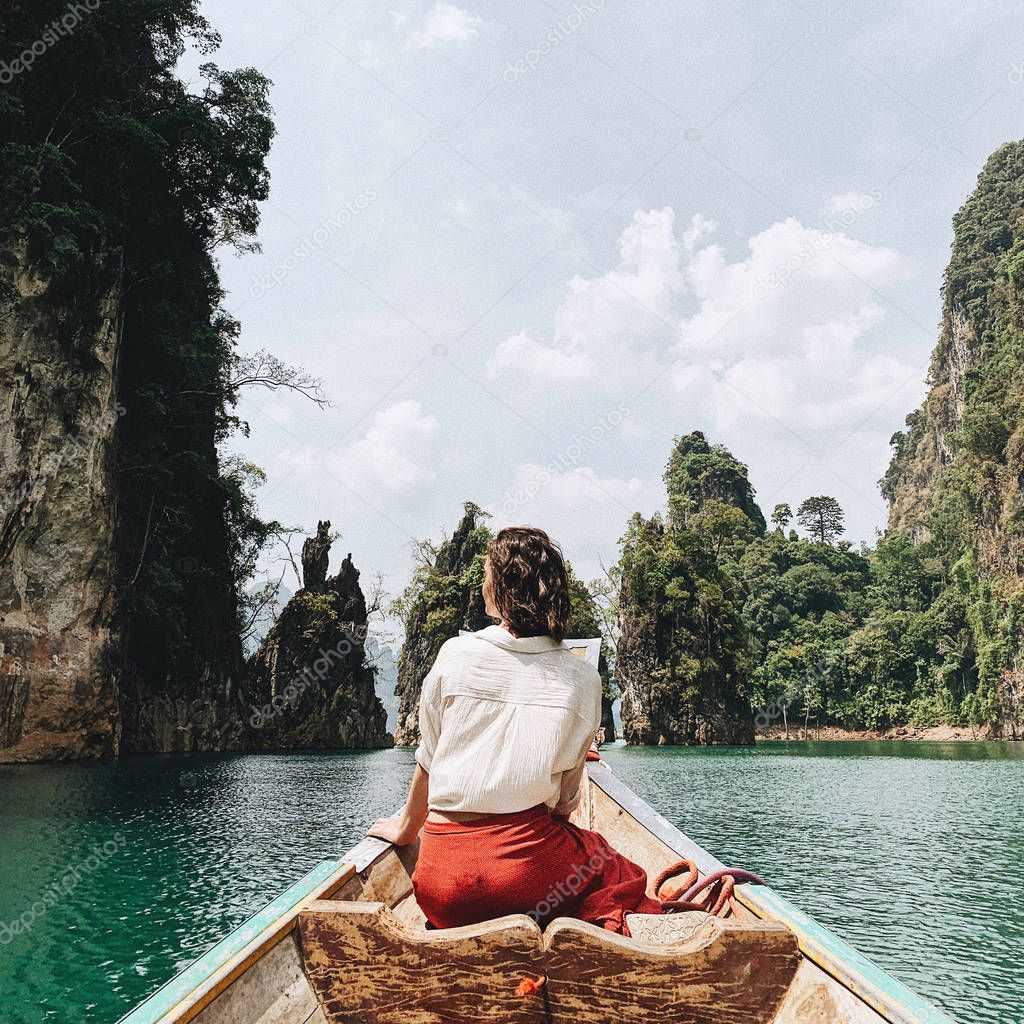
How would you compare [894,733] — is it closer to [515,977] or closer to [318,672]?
[318,672]

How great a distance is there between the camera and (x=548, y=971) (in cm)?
173

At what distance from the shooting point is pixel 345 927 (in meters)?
1.86

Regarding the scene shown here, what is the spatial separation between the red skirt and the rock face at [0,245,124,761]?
16413mm

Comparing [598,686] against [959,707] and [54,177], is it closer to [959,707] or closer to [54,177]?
[54,177]

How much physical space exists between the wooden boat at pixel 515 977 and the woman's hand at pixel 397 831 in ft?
2.61

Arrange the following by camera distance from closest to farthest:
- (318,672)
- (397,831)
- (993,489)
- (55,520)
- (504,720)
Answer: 1. (504,720)
2. (397,831)
3. (55,520)
4. (318,672)
5. (993,489)

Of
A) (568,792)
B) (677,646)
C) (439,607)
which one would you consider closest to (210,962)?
(568,792)

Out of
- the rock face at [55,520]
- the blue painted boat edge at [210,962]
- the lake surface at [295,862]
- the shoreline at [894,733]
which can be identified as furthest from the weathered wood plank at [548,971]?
the shoreline at [894,733]

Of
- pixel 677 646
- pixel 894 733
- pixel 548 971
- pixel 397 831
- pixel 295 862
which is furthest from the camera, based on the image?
pixel 894 733

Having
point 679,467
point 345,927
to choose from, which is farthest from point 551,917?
point 679,467

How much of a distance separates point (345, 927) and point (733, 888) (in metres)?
1.31

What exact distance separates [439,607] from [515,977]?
39.7 meters

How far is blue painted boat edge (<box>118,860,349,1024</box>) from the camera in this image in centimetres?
165

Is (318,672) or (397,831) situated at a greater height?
(318,672)
